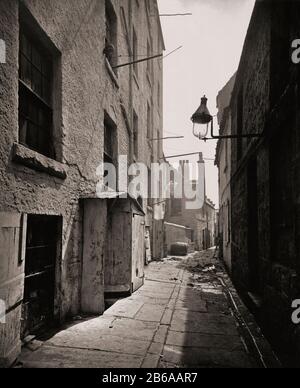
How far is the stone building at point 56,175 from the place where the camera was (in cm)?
349

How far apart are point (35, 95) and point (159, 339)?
162 inches

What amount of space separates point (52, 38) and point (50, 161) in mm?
1977

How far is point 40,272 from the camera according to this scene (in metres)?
→ 4.47

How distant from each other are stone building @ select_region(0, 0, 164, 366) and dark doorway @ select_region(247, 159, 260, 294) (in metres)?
2.78

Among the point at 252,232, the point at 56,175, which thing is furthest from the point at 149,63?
the point at 56,175

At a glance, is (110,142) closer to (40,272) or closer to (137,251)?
(137,251)

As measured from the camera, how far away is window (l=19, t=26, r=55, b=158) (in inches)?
165

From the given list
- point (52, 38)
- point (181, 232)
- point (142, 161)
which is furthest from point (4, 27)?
point (181, 232)

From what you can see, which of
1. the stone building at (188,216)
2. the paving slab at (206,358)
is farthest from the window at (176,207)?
the paving slab at (206,358)

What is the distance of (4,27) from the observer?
3.41 meters

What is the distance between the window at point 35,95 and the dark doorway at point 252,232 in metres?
4.17

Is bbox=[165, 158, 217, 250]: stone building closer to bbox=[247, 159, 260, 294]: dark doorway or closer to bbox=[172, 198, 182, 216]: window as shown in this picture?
bbox=[172, 198, 182, 216]: window

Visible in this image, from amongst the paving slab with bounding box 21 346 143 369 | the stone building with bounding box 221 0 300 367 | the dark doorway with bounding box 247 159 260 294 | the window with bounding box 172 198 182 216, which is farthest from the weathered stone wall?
the window with bounding box 172 198 182 216
